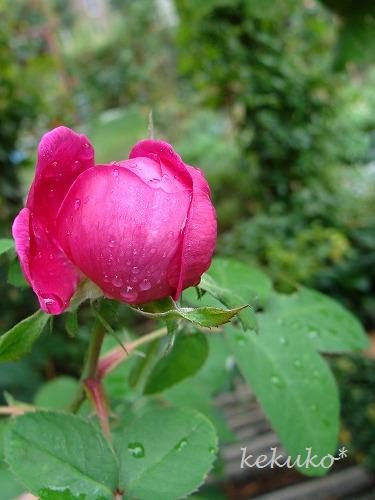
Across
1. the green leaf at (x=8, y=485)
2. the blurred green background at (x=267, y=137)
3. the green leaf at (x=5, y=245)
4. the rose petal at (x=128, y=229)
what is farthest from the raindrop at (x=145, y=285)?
the blurred green background at (x=267, y=137)

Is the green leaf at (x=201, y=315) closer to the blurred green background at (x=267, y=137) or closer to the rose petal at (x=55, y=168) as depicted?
the rose petal at (x=55, y=168)

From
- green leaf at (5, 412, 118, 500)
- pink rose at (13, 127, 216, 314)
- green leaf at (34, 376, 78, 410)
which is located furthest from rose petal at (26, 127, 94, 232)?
green leaf at (34, 376, 78, 410)

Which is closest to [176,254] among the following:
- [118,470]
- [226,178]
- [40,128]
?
[118,470]

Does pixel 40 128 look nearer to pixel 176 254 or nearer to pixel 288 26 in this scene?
pixel 288 26

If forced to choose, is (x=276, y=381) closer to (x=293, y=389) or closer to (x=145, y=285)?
(x=293, y=389)

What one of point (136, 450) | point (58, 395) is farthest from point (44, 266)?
point (58, 395)

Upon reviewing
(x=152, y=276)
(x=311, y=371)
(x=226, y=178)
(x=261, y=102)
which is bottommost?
(x=226, y=178)

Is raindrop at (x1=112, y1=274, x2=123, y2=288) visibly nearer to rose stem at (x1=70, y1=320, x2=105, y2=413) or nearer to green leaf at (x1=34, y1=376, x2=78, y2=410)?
rose stem at (x1=70, y1=320, x2=105, y2=413)
